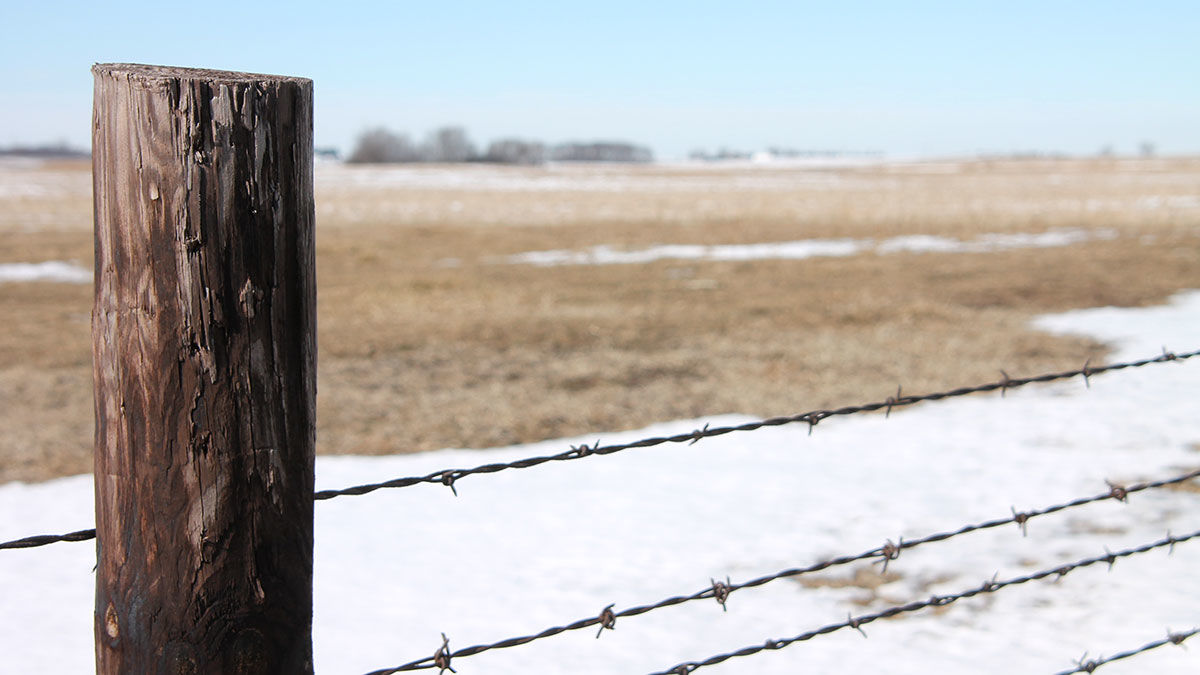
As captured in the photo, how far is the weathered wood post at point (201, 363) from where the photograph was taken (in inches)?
43.6

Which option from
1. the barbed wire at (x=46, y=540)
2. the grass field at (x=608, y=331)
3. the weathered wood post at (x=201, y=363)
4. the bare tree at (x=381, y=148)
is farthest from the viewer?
the bare tree at (x=381, y=148)

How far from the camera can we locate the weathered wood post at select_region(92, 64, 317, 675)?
1107 millimetres

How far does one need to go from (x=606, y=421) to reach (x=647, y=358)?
7.35 ft

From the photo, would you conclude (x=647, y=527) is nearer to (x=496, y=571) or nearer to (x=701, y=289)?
(x=496, y=571)

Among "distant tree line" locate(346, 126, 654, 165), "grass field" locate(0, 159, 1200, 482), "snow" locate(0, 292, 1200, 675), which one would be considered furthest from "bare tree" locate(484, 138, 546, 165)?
"snow" locate(0, 292, 1200, 675)

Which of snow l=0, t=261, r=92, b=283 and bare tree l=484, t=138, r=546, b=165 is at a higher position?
bare tree l=484, t=138, r=546, b=165

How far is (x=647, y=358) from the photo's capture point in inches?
374

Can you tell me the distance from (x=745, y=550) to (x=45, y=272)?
1628 centimetres

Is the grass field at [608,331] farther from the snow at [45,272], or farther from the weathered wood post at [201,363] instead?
the weathered wood post at [201,363]

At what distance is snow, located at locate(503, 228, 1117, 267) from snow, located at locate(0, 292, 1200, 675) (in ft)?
38.5

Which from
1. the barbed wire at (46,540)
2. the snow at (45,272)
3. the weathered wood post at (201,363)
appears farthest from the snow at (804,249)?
the weathered wood post at (201,363)

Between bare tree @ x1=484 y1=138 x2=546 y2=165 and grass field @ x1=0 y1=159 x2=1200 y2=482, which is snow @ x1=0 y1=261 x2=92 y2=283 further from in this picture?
bare tree @ x1=484 y1=138 x2=546 y2=165

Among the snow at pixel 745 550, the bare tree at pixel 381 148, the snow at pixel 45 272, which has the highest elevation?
the bare tree at pixel 381 148

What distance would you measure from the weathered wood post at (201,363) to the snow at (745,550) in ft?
7.85
